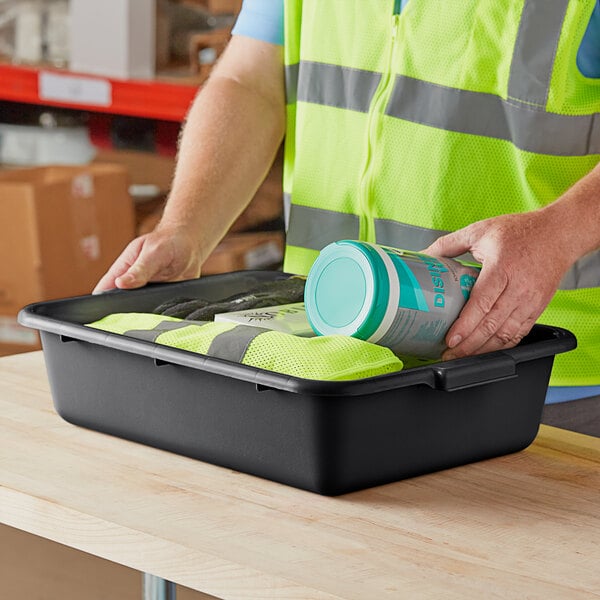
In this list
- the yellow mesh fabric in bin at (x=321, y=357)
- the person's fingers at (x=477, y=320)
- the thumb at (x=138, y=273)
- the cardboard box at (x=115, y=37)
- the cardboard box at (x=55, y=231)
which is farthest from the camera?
the cardboard box at (x=115, y=37)

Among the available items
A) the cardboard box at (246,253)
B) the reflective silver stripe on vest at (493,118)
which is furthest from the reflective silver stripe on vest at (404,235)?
the cardboard box at (246,253)

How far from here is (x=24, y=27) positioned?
3713 mm

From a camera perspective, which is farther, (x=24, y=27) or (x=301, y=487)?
(x=24, y=27)

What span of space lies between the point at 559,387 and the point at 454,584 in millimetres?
610

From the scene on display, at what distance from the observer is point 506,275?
114 cm

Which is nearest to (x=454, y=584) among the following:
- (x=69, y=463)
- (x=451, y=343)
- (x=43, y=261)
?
(x=451, y=343)

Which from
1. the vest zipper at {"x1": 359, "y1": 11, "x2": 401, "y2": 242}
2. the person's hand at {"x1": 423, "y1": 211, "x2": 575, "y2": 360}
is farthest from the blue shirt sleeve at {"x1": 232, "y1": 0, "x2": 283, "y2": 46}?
the person's hand at {"x1": 423, "y1": 211, "x2": 575, "y2": 360}

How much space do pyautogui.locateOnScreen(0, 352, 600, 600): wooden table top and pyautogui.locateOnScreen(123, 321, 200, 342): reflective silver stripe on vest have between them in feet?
0.36

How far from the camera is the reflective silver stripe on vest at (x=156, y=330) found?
3.65ft

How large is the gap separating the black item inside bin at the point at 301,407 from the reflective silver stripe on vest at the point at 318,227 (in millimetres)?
440

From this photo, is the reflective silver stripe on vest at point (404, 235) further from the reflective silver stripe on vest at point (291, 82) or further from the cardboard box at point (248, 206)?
the cardboard box at point (248, 206)

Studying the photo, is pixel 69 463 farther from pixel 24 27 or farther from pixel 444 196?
pixel 24 27

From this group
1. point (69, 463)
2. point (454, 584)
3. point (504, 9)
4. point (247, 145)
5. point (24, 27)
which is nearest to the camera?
point (454, 584)

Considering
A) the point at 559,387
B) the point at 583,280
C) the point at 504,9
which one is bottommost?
the point at 559,387
